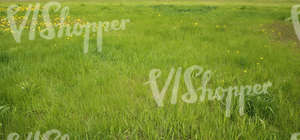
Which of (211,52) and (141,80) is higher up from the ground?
(211,52)

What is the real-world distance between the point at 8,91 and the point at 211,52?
12.5 feet

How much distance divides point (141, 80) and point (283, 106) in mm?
1951

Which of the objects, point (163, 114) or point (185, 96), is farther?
point (185, 96)

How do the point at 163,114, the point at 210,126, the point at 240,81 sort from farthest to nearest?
the point at 240,81 < the point at 163,114 < the point at 210,126

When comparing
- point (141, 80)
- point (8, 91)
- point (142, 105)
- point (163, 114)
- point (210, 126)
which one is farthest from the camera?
point (141, 80)

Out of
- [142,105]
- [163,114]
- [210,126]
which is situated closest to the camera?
[210,126]

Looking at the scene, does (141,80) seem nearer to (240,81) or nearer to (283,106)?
(240,81)

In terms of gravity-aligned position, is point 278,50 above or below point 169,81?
above

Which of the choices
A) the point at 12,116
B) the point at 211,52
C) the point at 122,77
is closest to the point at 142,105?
the point at 122,77

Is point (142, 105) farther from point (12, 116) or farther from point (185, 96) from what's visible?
point (12, 116)

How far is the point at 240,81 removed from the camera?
8.07 ft

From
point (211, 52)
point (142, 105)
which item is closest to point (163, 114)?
point (142, 105)

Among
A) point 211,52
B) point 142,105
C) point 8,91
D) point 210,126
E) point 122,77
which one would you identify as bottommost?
point 210,126

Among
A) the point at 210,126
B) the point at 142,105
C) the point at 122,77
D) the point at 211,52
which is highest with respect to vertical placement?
the point at 211,52
